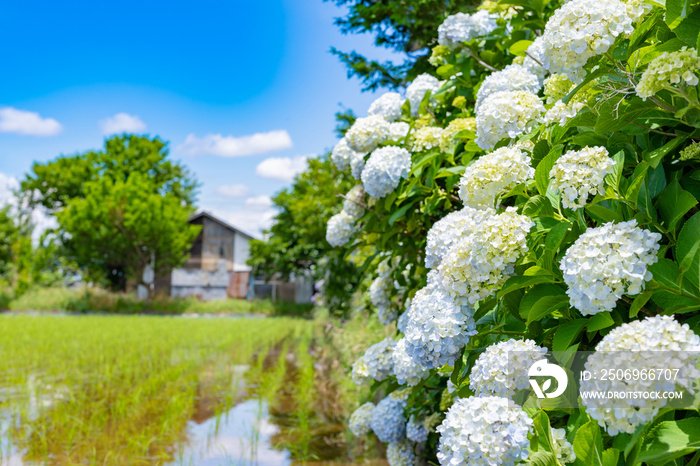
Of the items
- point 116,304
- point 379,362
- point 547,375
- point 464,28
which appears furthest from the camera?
point 116,304

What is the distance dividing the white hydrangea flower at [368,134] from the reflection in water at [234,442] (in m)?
2.44

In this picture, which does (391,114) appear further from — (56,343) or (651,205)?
(56,343)

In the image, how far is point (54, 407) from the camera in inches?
189

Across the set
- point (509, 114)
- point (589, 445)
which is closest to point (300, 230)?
point (509, 114)

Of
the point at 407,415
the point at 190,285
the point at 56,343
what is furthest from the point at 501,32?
the point at 190,285

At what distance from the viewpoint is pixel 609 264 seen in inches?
37.6

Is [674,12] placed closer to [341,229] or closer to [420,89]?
[420,89]

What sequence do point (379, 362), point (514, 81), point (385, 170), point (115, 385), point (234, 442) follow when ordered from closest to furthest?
point (514, 81) → point (385, 170) → point (379, 362) → point (234, 442) → point (115, 385)

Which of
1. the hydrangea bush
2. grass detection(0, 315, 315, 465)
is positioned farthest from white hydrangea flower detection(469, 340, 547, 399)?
grass detection(0, 315, 315, 465)

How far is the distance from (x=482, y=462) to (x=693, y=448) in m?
0.42

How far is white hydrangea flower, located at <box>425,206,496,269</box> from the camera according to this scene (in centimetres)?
139

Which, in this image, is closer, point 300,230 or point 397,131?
point 397,131

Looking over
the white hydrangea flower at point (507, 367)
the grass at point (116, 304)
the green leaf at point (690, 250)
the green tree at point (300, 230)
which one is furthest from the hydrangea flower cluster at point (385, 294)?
the grass at point (116, 304)

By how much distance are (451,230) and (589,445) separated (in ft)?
2.23
